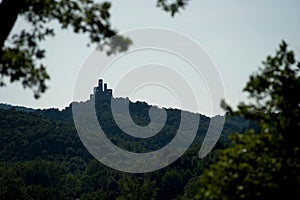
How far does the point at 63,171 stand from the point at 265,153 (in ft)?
438

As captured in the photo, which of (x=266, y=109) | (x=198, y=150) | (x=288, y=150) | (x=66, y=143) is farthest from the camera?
(x=66, y=143)

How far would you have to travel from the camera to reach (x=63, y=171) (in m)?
141

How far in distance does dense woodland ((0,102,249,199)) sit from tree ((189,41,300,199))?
42.9 m

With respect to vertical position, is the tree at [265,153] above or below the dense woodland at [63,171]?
below

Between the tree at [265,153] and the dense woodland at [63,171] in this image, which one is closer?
the tree at [265,153]

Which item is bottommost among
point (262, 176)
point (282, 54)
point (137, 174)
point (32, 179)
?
→ point (262, 176)

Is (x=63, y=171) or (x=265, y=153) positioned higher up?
(x=63, y=171)

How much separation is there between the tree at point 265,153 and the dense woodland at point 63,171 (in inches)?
1688

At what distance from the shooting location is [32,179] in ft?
426

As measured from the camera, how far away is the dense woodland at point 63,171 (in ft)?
333

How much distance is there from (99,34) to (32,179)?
12371cm

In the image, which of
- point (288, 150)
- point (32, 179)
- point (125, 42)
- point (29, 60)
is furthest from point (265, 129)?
point (32, 179)

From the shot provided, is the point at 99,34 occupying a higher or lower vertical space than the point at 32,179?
lower

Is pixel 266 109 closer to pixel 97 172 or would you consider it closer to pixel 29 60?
pixel 29 60
